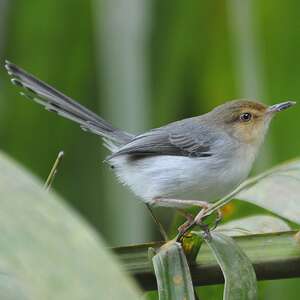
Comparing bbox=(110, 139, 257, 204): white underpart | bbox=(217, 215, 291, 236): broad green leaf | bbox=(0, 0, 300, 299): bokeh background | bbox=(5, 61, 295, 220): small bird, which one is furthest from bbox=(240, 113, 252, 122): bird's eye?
bbox=(217, 215, 291, 236): broad green leaf

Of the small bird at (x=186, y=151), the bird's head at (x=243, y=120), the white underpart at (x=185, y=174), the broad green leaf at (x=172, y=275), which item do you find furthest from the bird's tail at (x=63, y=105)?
the broad green leaf at (x=172, y=275)

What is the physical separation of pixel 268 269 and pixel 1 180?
2.07 feet

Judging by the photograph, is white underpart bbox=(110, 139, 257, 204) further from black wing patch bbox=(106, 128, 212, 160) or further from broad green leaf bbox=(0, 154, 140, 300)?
broad green leaf bbox=(0, 154, 140, 300)

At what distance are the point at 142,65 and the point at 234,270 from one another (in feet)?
3.01

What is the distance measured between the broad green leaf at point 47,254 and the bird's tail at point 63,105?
4.76 feet

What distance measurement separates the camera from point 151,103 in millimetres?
1729

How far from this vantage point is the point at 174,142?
2.61 metres

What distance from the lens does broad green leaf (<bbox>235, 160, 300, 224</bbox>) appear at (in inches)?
39.2

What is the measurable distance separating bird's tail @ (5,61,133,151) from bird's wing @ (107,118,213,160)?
0.28 ft

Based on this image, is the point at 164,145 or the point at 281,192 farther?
the point at 164,145

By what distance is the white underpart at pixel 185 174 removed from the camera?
2.36 meters

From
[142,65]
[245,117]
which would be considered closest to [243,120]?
[245,117]

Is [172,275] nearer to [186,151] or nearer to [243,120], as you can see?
[186,151]

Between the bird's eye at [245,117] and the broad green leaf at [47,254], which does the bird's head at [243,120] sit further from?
the broad green leaf at [47,254]
